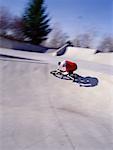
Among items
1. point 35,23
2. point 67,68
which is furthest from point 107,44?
point 67,68

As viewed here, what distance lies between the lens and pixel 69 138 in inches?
223

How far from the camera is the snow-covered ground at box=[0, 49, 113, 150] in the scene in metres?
5.44

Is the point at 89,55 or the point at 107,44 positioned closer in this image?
the point at 89,55

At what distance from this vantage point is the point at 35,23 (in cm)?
3391

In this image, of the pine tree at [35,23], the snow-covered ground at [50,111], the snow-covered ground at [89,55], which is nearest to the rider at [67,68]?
the snow-covered ground at [50,111]

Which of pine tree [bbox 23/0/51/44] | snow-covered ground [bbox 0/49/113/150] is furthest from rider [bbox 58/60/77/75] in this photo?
pine tree [bbox 23/0/51/44]

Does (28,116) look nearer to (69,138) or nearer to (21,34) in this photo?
(69,138)

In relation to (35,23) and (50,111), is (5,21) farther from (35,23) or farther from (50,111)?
(50,111)

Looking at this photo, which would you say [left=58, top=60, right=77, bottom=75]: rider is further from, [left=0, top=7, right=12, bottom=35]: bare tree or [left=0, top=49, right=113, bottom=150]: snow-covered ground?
[left=0, top=7, right=12, bottom=35]: bare tree

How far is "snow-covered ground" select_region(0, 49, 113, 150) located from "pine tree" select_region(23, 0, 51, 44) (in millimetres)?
22395

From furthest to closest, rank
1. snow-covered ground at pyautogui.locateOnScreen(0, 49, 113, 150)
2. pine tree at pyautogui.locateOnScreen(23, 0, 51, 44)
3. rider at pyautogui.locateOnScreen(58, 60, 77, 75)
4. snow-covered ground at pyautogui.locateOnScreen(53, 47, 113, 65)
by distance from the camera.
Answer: pine tree at pyautogui.locateOnScreen(23, 0, 51, 44) < snow-covered ground at pyautogui.locateOnScreen(53, 47, 113, 65) < rider at pyautogui.locateOnScreen(58, 60, 77, 75) < snow-covered ground at pyautogui.locateOnScreen(0, 49, 113, 150)

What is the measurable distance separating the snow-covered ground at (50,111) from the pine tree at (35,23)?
22395 mm

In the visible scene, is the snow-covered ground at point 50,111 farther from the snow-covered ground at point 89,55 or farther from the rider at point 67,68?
the snow-covered ground at point 89,55

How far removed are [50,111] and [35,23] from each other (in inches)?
1085
